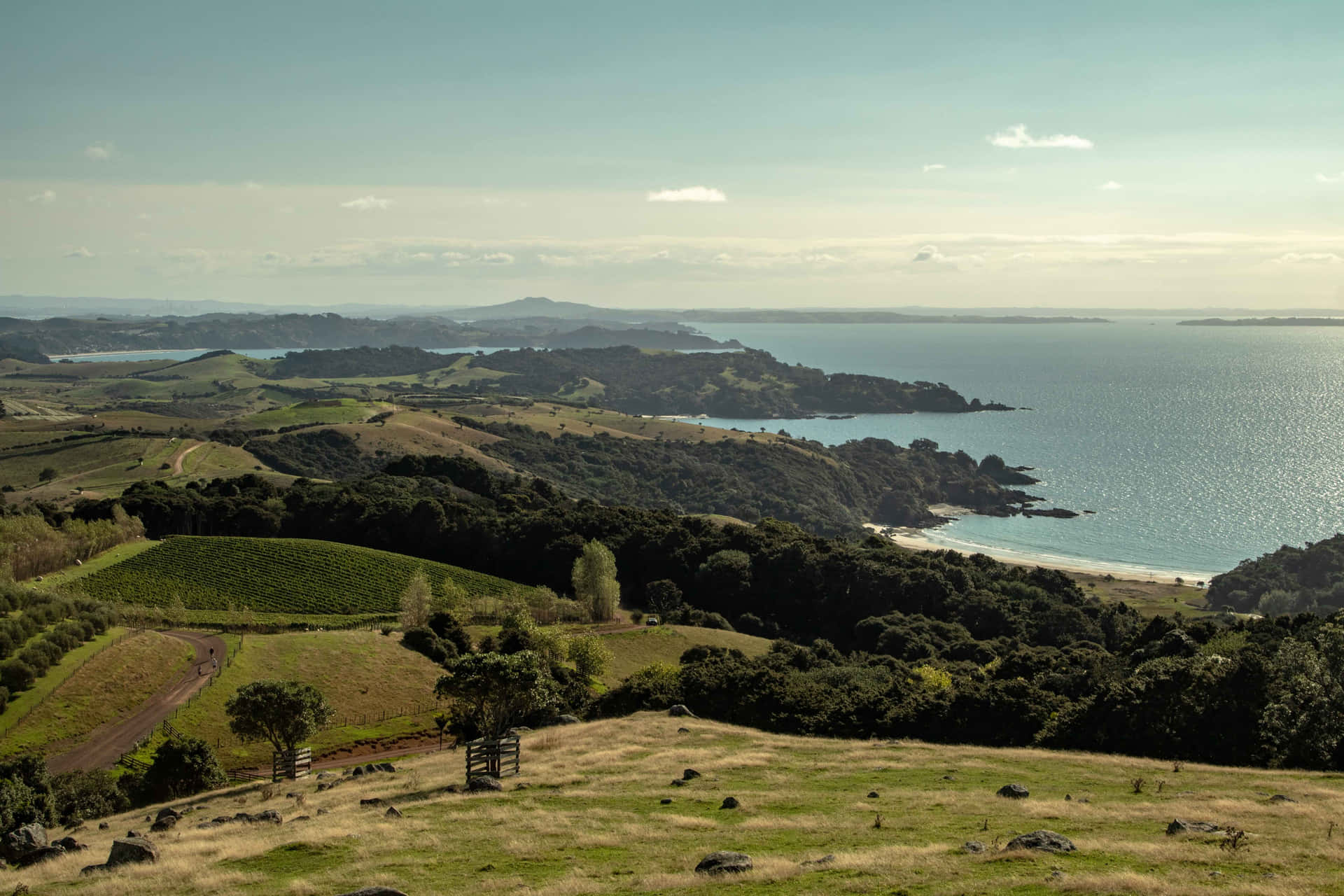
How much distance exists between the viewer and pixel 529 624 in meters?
72.4

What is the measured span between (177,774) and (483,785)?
19604mm

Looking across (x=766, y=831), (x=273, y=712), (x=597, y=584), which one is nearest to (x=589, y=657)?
(x=597, y=584)

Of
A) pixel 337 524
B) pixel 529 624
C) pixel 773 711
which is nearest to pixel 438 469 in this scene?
pixel 337 524

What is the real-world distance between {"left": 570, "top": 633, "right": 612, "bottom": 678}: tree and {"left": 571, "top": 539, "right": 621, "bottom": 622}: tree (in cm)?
2251

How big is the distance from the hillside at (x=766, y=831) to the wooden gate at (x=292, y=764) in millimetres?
3225

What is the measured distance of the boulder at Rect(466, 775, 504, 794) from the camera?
30047mm

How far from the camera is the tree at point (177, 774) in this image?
40.8 metres

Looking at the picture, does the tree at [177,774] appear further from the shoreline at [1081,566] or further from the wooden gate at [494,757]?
the shoreline at [1081,566]

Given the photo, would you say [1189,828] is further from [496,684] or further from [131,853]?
[131,853]

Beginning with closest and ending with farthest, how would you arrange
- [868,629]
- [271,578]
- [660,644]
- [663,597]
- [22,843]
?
[22,843]
[660,644]
[271,578]
[868,629]
[663,597]

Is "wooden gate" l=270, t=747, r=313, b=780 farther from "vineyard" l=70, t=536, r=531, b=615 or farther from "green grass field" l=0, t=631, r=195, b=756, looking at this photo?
"vineyard" l=70, t=536, r=531, b=615

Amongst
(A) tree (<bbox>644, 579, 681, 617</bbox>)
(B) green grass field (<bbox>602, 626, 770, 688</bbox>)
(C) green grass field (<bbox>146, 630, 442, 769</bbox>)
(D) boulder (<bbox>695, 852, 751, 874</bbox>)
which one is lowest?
(A) tree (<bbox>644, 579, 681, 617</bbox>)

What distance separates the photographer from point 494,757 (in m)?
32.0

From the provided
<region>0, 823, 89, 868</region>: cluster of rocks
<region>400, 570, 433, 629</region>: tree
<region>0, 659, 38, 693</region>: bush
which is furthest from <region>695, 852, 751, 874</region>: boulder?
<region>400, 570, 433, 629</region>: tree
